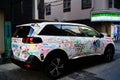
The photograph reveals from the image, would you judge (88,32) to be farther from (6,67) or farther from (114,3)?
(114,3)

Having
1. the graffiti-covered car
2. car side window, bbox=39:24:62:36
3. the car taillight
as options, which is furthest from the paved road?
the car taillight

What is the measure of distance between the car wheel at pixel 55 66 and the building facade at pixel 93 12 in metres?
17.0

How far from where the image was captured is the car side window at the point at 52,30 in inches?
273

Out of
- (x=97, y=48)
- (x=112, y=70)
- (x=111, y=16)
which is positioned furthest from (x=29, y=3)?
(x=111, y=16)

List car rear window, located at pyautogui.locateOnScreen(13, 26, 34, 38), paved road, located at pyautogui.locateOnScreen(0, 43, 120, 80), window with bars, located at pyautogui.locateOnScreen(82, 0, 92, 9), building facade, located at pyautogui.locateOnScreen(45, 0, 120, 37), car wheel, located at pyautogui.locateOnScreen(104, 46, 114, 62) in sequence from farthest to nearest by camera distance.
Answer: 1. window with bars, located at pyautogui.locateOnScreen(82, 0, 92, 9)
2. building facade, located at pyautogui.locateOnScreen(45, 0, 120, 37)
3. car wheel, located at pyautogui.locateOnScreen(104, 46, 114, 62)
4. paved road, located at pyautogui.locateOnScreen(0, 43, 120, 80)
5. car rear window, located at pyautogui.locateOnScreen(13, 26, 34, 38)

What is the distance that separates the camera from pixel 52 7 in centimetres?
3008

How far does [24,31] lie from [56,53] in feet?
4.16

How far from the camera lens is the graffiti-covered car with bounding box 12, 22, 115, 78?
21.7 ft

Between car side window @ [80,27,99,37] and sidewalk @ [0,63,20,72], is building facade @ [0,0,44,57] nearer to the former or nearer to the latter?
sidewalk @ [0,63,20,72]

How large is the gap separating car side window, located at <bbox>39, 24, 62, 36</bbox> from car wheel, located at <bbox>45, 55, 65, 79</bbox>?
2.52ft

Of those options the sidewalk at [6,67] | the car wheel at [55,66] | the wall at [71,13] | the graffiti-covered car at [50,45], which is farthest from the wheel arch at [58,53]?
the wall at [71,13]

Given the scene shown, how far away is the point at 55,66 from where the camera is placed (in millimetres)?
7145

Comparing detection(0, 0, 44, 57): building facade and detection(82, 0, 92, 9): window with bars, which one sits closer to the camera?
detection(0, 0, 44, 57): building facade

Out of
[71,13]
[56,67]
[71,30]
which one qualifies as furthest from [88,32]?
[71,13]
